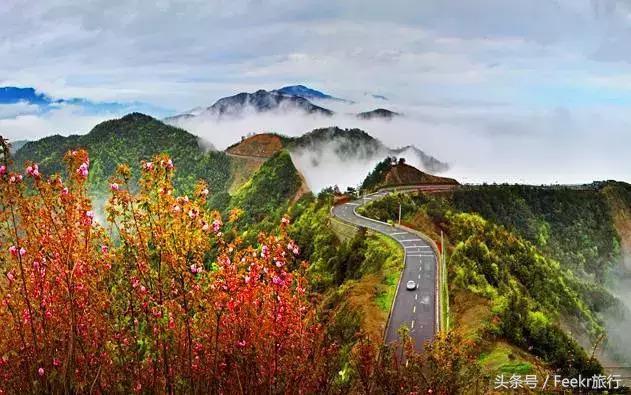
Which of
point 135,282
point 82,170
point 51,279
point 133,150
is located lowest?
point 135,282

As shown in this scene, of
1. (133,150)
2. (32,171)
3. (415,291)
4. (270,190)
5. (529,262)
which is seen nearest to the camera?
(32,171)

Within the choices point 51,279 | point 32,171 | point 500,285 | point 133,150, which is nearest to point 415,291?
point 500,285

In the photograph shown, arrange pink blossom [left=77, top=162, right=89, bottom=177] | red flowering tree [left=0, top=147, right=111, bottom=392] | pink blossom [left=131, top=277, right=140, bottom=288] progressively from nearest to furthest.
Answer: red flowering tree [left=0, top=147, right=111, bottom=392], pink blossom [left=77, top=162, right=89, bottom=177], pink blossom [left=131, top=277, right=140, bottom=288]

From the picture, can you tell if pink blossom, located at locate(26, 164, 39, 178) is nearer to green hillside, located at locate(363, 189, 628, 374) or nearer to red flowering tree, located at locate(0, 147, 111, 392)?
red flowering tree, located at locate(0, 147, 111, 392)

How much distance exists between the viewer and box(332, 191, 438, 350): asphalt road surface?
3269 centimetres

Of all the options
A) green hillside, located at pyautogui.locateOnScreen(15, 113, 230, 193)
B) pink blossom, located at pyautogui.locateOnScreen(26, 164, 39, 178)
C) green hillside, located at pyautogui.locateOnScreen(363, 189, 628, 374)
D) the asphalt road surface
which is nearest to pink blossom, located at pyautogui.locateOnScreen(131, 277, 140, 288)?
pink blossom, located at pyautogui.locateOnScreen(26, 164, 39, 178)

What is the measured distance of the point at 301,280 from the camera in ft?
47.2

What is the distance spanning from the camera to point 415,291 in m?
39.1

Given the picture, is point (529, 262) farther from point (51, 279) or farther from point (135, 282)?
point (51, 279)

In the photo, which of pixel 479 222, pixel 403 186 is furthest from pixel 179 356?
pixel 403 186

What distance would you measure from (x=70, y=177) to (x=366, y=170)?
467 ft

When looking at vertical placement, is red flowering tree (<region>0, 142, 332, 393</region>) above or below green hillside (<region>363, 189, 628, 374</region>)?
above

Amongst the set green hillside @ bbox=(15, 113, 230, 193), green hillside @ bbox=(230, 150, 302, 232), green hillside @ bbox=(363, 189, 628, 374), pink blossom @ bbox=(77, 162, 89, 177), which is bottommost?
green hillside @ bbox=(363, 189, 628, 374)

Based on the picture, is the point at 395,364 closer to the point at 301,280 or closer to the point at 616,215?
the point at 301,280
